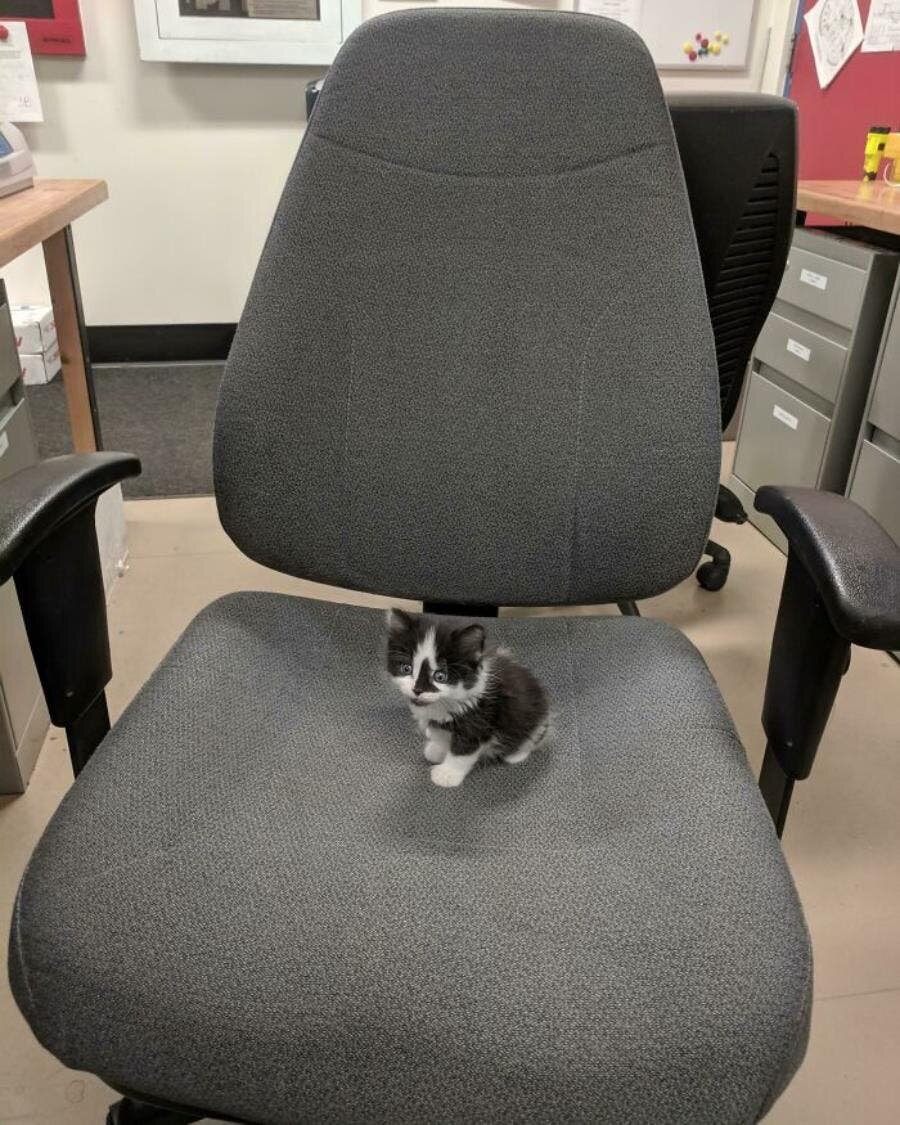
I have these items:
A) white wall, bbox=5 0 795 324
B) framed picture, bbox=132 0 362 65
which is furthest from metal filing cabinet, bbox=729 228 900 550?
framed picture, bbox=132 0 362 65

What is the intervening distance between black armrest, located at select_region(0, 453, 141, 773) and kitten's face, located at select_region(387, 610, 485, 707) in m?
0.26

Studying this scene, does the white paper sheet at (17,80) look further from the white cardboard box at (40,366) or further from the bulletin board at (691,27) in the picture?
the bulletin board at (691,27)

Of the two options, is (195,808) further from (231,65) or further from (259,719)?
(231,65)

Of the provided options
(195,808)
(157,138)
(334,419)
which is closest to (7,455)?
(334,419)

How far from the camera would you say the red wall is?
7.58 feet

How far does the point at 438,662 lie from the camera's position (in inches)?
31.4

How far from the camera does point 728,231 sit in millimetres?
1403

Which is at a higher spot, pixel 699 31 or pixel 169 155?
pixel 699 31

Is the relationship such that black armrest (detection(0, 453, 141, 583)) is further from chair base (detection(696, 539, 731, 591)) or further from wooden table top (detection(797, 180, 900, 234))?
chair base (detection(696, 539, 731, 591))

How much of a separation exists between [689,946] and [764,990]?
48 millimetres

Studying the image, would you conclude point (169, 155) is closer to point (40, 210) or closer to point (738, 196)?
point (40, 210)

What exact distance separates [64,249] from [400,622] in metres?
1.27

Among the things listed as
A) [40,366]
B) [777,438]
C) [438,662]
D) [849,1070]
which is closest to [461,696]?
[438,662]

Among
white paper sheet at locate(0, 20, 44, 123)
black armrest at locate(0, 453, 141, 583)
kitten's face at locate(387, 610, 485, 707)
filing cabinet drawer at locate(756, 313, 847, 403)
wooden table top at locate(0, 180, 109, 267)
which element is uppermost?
white paper sheet at locate(0, 20, 44, 123)
